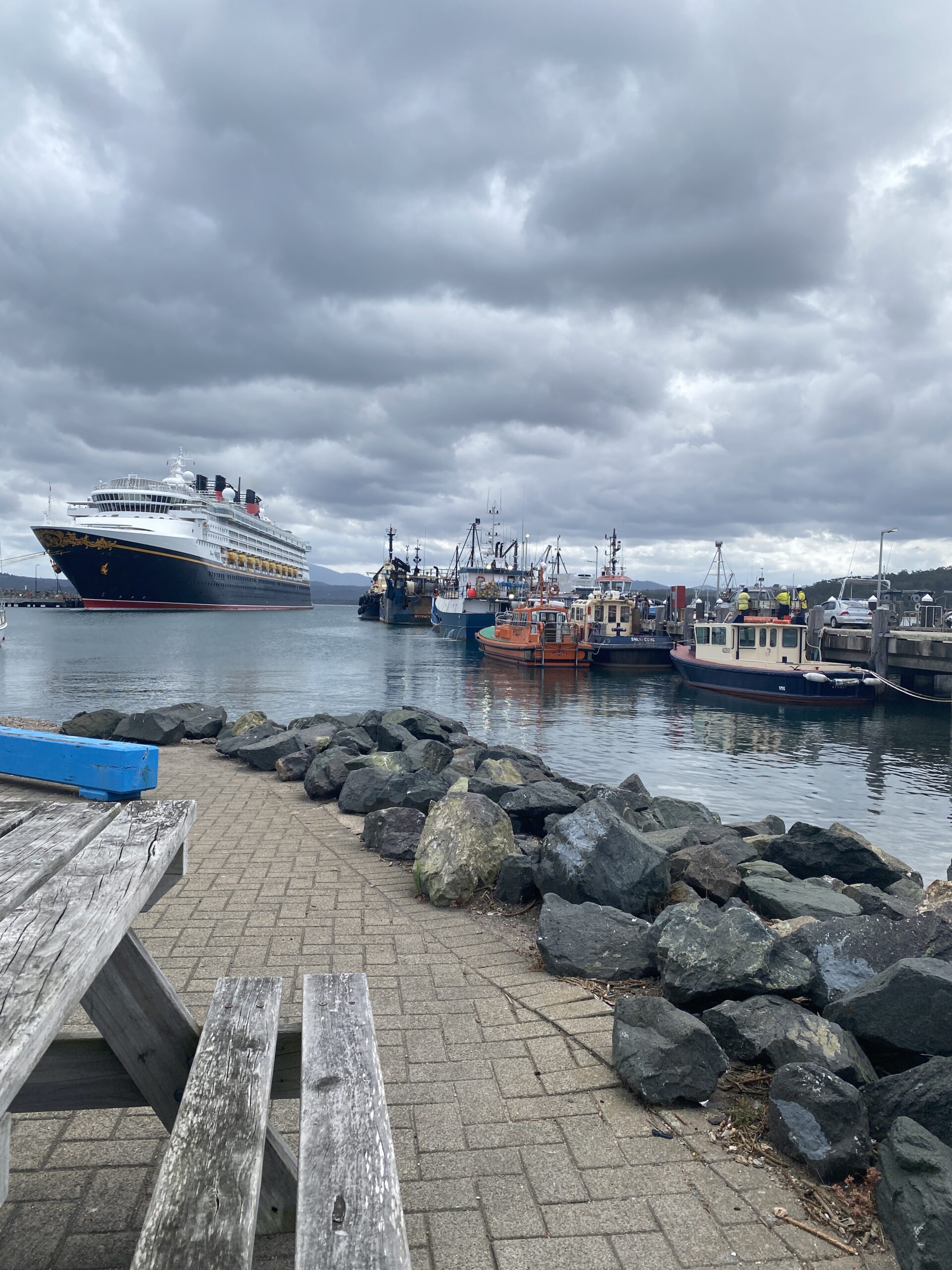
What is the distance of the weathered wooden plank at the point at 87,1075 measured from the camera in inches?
81.0

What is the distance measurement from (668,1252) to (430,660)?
39415 millimetres

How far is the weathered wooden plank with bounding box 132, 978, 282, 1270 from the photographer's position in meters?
1.31

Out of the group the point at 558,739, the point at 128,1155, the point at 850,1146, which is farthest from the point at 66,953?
the point at 558,739

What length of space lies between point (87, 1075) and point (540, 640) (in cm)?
3433

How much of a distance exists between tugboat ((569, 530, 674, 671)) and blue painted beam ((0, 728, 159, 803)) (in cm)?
2883

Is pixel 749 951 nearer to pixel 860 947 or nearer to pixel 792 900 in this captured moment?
pixel 860 947

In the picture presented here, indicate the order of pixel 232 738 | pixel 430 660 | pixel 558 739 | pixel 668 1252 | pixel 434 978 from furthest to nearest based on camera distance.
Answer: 1. pixel 430 660
2. pixel 558 739
3. pixel 232 738
4. pixel 434 978
5. pixel 668 1252

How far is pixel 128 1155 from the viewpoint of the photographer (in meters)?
2.52

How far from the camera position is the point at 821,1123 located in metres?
2.49

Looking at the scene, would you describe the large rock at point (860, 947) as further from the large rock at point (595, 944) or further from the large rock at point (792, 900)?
the large rock at point (792, 900)

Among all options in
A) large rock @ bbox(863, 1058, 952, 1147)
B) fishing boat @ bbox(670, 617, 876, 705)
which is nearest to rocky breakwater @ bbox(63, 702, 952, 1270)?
large rock @ bbox(863, 1058, 952, 1147)

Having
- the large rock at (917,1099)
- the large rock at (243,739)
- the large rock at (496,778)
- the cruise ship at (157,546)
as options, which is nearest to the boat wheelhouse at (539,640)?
the large rock at (243,739)

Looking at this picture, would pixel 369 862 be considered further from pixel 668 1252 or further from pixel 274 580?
pixel 274 580

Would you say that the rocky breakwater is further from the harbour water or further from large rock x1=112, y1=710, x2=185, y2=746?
the harbour water
